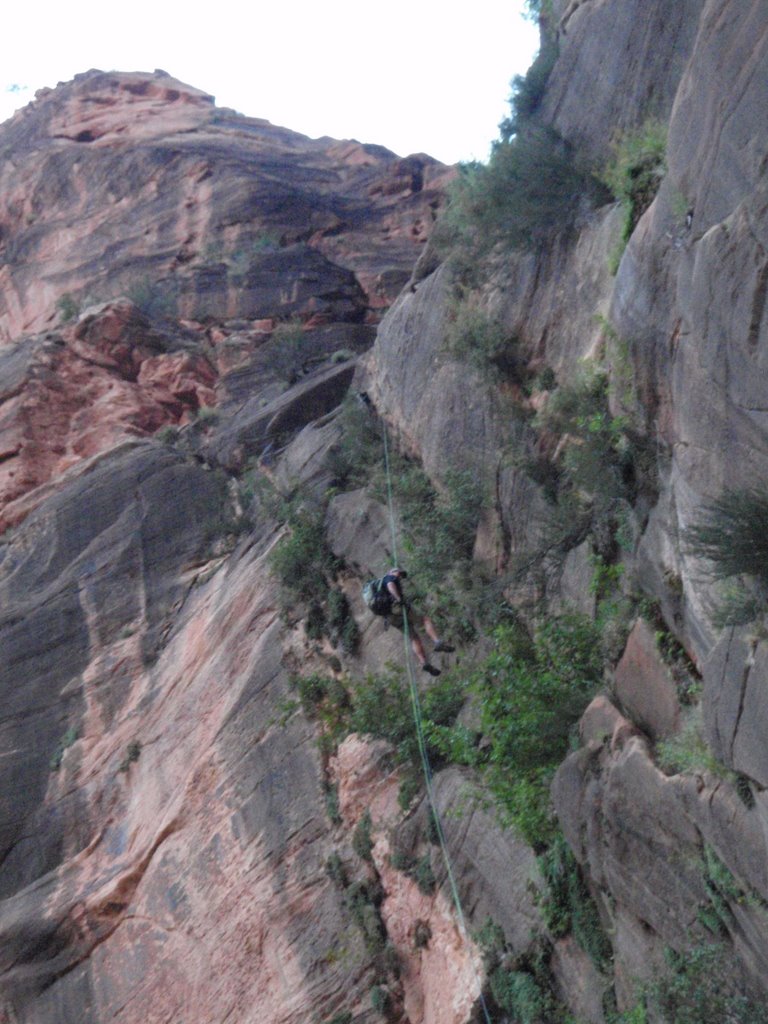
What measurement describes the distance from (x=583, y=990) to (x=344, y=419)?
11.3m

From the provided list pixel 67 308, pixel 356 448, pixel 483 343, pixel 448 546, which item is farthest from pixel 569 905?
pixel 67 308

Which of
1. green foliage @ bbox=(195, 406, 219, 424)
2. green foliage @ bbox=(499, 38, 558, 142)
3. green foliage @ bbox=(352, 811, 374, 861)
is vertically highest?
green foliage @ bbox=(499, 38, 558, 142)

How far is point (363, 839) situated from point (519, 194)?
8.58 m

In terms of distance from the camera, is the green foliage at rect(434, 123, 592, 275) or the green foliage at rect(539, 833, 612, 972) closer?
the green foliage at rect(539, 833, 612, 972)

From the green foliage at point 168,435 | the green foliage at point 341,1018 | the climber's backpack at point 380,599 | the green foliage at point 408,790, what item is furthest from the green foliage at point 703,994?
the green foliage at point 168,435

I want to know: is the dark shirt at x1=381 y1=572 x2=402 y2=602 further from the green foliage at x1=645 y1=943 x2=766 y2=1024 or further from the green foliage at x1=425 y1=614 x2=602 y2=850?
the green foliage at x1=645 y1=943 x2=766 y2=1024

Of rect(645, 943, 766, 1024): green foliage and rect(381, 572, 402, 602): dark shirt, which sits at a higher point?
rect(381, 572, 402, 602): dark shirt

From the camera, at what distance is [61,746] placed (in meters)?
18.3

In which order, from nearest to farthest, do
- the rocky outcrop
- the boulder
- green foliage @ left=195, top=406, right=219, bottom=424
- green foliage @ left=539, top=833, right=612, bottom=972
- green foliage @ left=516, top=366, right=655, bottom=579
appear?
the boulder, green foliage @ left=539, top=833, right=612, bottom=972, green foliage @ left=516, top=366, right=655, bottom=579, green foliage @ left=195, top=406, right=219, bottom=424, the rocky outcrop

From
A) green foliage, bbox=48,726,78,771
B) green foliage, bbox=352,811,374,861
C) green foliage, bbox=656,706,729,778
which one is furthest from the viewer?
green foliage, bbox=48,726,78,771

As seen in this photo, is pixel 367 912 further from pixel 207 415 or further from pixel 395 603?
pixel 207 415

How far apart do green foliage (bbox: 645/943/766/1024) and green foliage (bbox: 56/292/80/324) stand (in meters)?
25.2

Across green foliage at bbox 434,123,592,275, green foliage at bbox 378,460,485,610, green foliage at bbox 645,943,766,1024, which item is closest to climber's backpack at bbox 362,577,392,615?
green foliage at bbox 378,460,485,610

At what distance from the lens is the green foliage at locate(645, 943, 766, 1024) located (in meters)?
7.73
